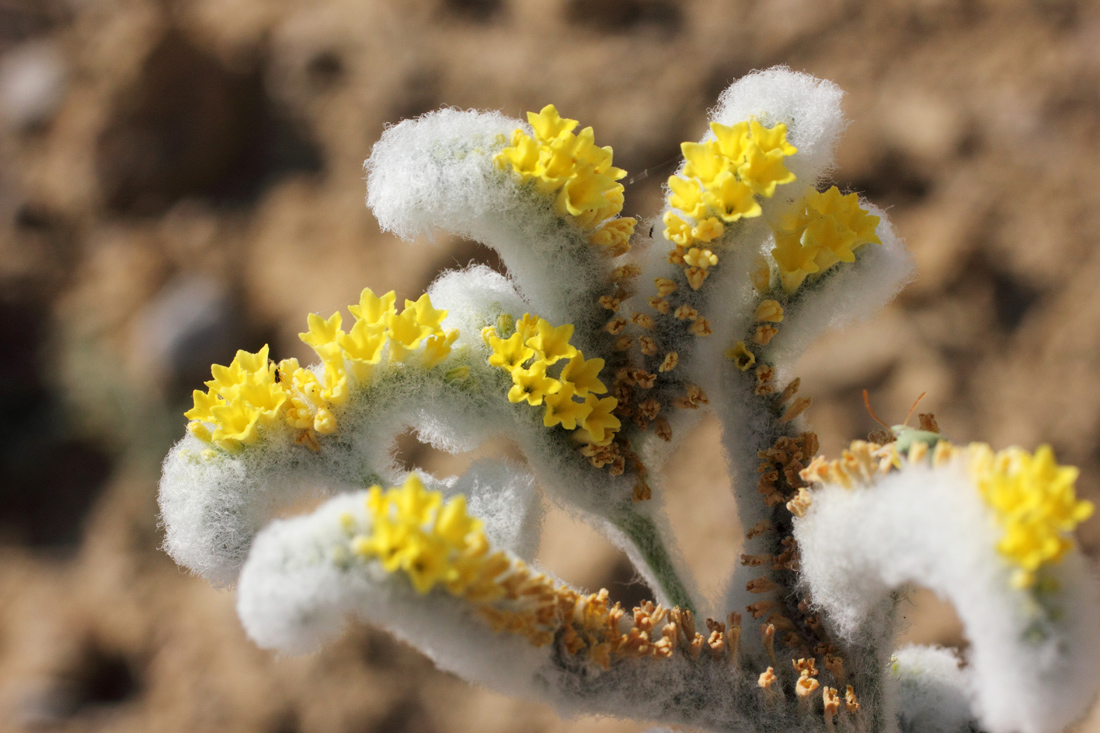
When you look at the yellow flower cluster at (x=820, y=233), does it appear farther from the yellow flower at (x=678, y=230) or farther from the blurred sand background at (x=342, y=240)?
the blurred sand background at (x=342, y=240)

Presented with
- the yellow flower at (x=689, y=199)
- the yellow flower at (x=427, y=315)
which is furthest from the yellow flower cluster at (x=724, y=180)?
the yellow flower at (x=427, y=315)

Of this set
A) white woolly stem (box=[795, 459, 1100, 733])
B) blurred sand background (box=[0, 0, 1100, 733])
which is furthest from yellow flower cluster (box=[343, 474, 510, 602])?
blurred sand background (box=[0, 0, 1100, 733])

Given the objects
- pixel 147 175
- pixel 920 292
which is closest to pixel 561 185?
pixel 920 292

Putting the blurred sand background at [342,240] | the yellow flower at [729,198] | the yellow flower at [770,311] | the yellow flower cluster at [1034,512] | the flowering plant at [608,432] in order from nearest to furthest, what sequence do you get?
the yellow flower cluster at [1034,512], the flowering plant at [608,432], the yellow flower at [729,198], the yellow flower at [770,311], the blurred sand background at [342,240]

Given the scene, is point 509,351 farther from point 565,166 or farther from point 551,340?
point 565,166

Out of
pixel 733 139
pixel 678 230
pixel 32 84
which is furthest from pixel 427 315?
pixel 32 84

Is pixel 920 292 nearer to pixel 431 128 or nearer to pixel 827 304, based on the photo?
pixel 827 304

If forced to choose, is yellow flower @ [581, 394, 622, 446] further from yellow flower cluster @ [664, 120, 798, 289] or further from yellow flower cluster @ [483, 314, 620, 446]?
yellow flower cluster @ [664, 120, 798, 289]
